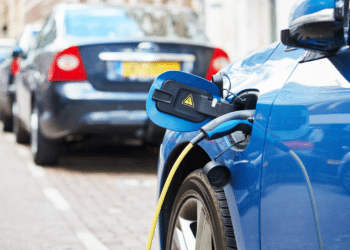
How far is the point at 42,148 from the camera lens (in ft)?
22.2

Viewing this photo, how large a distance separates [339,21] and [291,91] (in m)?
0.39

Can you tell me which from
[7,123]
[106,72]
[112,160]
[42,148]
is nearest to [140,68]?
[106,72]

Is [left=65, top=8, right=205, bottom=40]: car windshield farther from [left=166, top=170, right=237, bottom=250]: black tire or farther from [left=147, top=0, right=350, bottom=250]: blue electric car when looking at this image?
[left=147, top=0, right=350, bottom=250]: blue electric car

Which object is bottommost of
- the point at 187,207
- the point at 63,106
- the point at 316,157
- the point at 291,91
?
the point at 63,106

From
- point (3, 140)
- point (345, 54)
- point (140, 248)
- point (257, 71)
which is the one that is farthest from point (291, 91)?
point (3, 140)

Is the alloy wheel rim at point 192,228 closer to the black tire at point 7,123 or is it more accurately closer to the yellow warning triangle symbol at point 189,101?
the yellow warning triangle symbol at point 189,101

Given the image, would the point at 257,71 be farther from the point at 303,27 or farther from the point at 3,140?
the point at 3,140

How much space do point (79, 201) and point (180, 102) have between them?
10.3 feet

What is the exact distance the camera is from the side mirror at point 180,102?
7.47ft

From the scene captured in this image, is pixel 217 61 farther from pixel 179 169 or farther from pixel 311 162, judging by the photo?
pixel 311 162

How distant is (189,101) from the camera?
2.28 metres

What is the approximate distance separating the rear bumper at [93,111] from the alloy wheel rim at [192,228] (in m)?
3.51

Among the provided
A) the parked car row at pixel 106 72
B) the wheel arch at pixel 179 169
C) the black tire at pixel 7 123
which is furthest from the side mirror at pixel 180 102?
the black tire at pixel 7 123

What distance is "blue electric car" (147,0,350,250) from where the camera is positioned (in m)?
1.59
